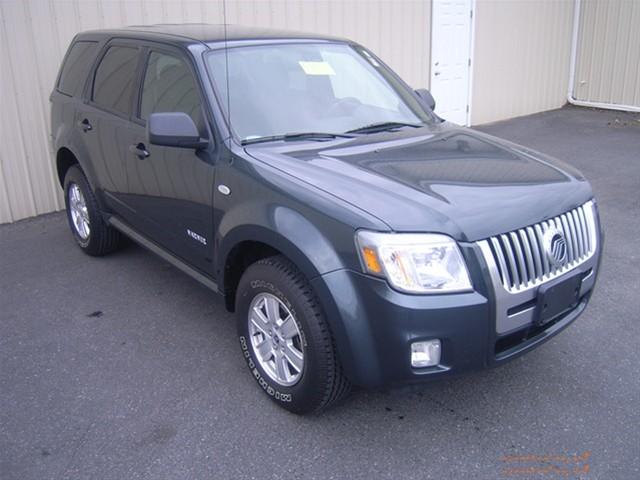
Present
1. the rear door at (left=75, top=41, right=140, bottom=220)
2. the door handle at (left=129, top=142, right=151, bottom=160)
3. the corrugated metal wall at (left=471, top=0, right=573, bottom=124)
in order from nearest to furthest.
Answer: the door handle at (left=129, top=142, right=151, bottom=160), the rear door at (left=75, top=41, right=140, bottom=220), the corrugated metal wall at (left=471, top=0, right=573, bottom=124)

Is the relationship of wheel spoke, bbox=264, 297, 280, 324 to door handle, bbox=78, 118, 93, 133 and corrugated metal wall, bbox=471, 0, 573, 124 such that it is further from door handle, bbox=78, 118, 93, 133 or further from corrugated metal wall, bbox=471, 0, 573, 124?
corrugated metal wall, bbox=471, 0, 573, 124

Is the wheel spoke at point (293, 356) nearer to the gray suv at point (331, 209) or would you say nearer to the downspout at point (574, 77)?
the gray suv at point (331, 209)

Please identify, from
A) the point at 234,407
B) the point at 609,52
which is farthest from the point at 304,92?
the point at 609,52

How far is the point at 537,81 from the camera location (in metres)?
12.4

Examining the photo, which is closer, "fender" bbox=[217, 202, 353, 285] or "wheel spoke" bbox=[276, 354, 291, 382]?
"fender" bbox=[217, 202, 353, 285]

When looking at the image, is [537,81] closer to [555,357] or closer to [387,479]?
[555,357]

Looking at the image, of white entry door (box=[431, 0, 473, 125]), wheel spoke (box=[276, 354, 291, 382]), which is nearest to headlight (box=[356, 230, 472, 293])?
wheel spoke (box=[276, 354, 291, 382])

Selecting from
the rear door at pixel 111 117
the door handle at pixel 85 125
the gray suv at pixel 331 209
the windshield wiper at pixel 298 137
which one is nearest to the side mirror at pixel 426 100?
the gray suv at pixel 331 209

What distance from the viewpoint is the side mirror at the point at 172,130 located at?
3.49 m

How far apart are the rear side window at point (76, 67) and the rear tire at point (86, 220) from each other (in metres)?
0.67

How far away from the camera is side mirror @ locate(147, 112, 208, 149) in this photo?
137 inches

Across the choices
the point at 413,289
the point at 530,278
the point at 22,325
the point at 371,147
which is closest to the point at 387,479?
the point at 413,289

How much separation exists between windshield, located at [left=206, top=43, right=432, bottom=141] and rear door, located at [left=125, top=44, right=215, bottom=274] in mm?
207

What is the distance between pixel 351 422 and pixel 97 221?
9.76ft
